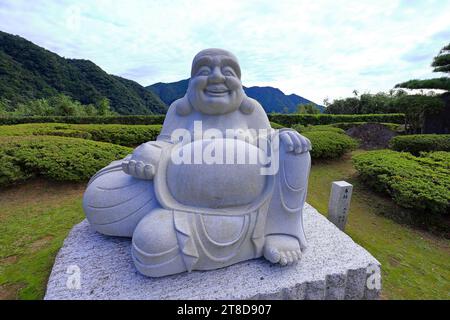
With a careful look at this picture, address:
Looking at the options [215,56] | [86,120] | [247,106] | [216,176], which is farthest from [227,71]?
[86,120]

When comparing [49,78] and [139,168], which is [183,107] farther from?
[49,78]

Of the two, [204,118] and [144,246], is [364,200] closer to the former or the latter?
[204,118]

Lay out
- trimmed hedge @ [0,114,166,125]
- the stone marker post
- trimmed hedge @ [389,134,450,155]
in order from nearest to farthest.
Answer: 1. the stone marker post
2. trimmed hedge @ [389,134,450,155]
3. trimmed hedge @ [0,114,166,125]

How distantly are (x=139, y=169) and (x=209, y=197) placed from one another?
0.62 m

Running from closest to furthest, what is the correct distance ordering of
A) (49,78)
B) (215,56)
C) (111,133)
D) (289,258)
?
(289,258)
(215,56)
(111,133)
(49,78)

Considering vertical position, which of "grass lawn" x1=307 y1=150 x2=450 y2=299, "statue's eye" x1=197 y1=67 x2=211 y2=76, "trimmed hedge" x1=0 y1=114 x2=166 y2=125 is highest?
"statue's eye" x1=197 y1=67 x2=211 y2=76

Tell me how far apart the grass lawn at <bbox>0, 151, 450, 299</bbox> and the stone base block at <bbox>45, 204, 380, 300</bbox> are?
50cm

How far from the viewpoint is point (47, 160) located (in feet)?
16.1

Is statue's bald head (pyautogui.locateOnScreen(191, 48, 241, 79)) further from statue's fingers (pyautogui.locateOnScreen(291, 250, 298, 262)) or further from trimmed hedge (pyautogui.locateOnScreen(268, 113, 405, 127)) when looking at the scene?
trimmed hedge (pyautogui.locateOnScreen(268, 113, 405, 127))

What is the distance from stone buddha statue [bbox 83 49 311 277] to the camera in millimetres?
1948

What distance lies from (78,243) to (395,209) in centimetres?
496

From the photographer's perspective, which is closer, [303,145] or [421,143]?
[303,145]

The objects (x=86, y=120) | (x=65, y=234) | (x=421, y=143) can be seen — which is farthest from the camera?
(x=86, y=120)

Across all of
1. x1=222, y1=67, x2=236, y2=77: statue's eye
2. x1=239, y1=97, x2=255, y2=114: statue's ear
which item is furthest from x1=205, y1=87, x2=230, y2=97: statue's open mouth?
x1=239, y1=97, x2=255, y2=114: statue's ear
